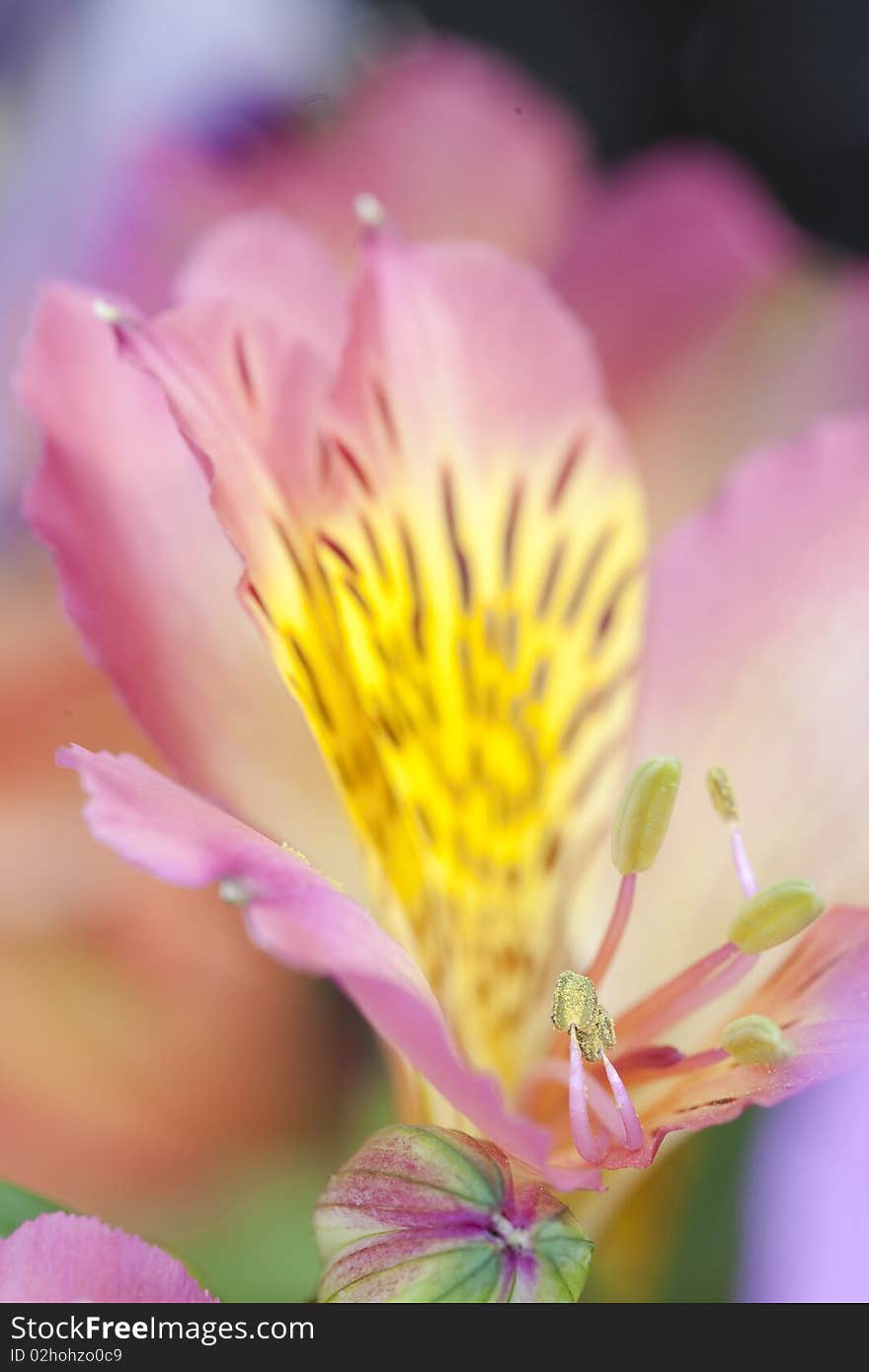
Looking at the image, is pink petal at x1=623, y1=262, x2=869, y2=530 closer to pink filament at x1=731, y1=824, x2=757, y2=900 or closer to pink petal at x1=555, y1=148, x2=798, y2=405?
pink petal at x1=555, y1=148, x2=798, y2=405

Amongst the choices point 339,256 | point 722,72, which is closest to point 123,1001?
point 339,256

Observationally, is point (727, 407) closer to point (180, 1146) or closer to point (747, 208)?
point (747, 208)

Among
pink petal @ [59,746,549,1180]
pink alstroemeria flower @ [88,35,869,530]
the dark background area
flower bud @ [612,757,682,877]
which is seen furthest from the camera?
the dark background area

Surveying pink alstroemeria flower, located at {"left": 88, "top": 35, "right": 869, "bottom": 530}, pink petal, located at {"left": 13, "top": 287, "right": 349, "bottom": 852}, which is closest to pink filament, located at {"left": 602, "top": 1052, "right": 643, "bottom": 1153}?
pink petal, located at {"left": 13, "top": 287, "right": 349, "bottom": 852}

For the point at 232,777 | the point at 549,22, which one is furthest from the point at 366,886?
the point at 549,22

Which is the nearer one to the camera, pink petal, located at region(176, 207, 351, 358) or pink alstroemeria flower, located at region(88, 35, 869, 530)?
pink petal, located at region(176, 207, 351, 358)

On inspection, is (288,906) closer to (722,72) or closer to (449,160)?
(449,160)

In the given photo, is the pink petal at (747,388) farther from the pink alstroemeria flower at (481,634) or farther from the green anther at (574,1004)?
the green anther at (574,1004)
